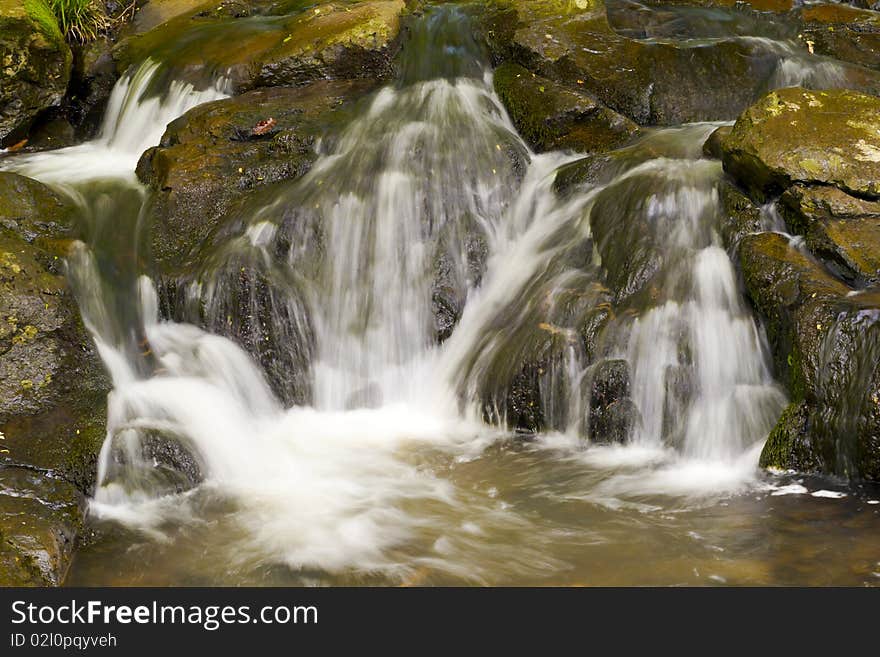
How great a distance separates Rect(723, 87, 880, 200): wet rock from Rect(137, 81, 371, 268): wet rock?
11.7ft

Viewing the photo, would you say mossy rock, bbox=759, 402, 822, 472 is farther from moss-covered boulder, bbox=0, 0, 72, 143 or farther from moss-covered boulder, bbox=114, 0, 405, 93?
moss-covered boulder, bbox=0, 0, 72, 143

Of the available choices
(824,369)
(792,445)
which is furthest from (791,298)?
(792,445)

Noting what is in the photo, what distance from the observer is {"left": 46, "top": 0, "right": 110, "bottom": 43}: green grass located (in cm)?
1068

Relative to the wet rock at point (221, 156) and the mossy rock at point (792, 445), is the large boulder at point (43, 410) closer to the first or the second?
the wet rock at point (221, 156)

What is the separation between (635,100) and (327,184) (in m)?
3.07

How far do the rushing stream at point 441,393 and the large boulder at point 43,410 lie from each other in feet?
0.54

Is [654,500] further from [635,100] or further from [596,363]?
[635,100]

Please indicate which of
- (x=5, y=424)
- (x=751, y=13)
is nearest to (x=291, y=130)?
(x=5, y=424)

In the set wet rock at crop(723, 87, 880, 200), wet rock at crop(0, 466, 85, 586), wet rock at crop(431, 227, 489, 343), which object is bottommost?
wet rock at crop(0, 466, 85, 586)

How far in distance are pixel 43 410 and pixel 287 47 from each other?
4.99 metres

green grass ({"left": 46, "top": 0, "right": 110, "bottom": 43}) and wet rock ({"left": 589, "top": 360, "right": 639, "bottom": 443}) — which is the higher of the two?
green grass ({"left": 46, "top": 0, "right": 110, "bottom": 43})

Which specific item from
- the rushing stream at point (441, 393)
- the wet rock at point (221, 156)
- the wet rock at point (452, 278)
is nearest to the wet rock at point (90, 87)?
the rushing stream at point (441, 393)

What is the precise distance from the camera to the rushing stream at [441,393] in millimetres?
4984

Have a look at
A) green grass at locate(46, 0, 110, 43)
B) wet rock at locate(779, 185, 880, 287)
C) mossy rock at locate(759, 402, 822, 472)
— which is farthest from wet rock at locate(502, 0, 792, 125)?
green grass at locate(46, 0, 110, 43)
